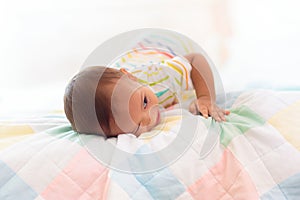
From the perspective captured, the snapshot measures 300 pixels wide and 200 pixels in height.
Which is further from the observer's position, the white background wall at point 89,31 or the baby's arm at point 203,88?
the white background wall at point 89,31

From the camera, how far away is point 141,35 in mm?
1367

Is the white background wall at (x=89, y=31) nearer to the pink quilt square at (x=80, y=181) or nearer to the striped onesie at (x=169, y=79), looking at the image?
the striped onesie at (x=169, y=79)

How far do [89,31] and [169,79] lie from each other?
0.62m

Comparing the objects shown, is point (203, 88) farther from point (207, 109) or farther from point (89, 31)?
point (89, 31)

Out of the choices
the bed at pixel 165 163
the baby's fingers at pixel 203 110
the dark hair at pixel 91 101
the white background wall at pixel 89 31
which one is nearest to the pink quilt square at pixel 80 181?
the bed at pixel 165 163

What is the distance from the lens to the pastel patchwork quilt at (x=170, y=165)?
27.8 inches

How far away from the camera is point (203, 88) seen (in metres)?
1.05

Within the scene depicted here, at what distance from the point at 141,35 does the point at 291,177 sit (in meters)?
0.80

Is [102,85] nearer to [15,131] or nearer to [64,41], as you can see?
[15,131]

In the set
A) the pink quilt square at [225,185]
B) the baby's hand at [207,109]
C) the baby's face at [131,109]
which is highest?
the baby's face at [131,109]

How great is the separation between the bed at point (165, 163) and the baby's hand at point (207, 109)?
2.7 inches

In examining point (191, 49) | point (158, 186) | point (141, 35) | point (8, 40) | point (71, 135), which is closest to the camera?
point (158, 186)

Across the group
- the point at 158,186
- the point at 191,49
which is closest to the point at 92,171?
the point at 158,186

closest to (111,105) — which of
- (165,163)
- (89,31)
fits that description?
(165,163)
